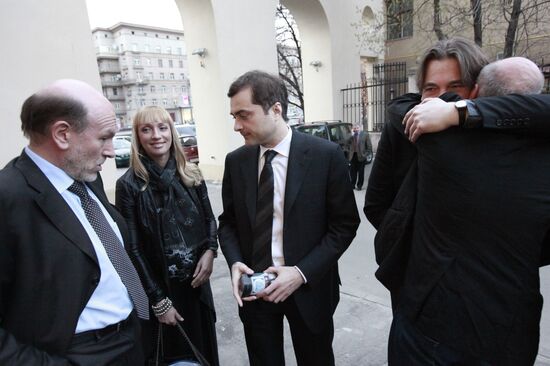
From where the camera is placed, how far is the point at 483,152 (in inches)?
45.1

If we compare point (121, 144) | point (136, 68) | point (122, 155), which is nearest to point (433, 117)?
point (122, 155)

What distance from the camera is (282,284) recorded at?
5.66ft

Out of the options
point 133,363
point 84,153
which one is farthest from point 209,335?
A: point 84,153

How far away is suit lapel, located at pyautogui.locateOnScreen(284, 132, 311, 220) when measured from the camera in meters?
1.82

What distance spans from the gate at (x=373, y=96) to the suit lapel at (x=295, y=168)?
10887 millimetres

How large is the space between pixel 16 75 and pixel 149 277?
4.62 m

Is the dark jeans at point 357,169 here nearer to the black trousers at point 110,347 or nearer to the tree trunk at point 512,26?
the tree trunk at point 512,26

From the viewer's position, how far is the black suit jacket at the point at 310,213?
6.02 ft

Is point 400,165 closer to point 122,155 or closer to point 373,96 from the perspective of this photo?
point 373,96

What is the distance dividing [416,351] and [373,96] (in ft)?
45.7

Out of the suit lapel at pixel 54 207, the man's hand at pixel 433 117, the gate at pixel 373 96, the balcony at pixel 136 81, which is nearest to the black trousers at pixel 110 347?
the suit lapel at pixel 54 207

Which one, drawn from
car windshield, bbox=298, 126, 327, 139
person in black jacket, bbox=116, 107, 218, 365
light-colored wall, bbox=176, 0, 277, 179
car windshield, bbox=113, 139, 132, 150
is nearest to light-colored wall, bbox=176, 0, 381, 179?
light-colored wall, bbox=176, 0, 277, 179

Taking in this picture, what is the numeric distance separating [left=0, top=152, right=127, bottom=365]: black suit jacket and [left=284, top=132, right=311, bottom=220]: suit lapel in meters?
0.92

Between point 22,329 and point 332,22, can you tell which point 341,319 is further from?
point 332,22
